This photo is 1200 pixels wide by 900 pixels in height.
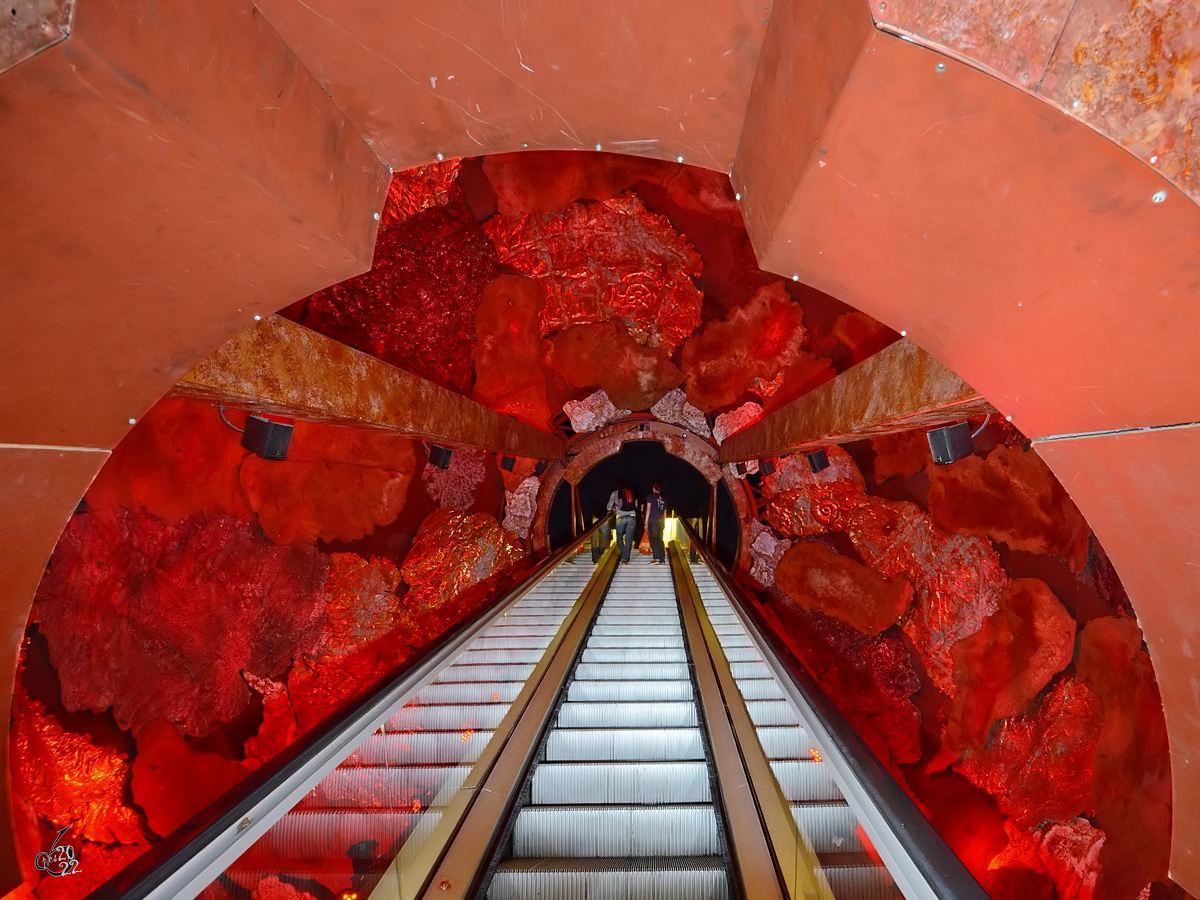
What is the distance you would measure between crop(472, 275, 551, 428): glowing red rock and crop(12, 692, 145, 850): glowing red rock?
596cm

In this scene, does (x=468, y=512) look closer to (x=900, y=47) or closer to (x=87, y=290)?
(x=87, y=290)

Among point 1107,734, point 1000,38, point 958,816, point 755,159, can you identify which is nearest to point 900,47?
point 1000,38

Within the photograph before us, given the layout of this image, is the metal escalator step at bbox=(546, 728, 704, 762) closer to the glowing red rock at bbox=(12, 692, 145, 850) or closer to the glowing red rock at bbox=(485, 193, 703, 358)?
the glowing red rock at bbox=(12, 692, 145, 850)

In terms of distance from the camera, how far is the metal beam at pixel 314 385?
3355mm

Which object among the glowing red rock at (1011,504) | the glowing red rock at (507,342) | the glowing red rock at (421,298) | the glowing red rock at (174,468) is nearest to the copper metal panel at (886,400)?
the glowing red rock at (1011,504)

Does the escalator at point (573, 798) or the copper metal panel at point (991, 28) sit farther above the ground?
the copper metal panel at point (991, 28)

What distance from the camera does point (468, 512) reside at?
11.2 meters

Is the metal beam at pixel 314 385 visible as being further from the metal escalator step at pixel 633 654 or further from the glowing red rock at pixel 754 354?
the glowing red rock at pixel 754 354

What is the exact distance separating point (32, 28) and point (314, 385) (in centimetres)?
286

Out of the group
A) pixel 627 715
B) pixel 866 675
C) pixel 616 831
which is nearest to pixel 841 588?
pixel 866 675

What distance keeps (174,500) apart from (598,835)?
681 centimetres

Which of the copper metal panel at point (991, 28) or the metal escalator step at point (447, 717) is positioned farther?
the metal escalator step at point (447, 717)

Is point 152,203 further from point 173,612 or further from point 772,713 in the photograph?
point 173,612

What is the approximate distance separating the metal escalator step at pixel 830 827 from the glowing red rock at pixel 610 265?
26.9ft
